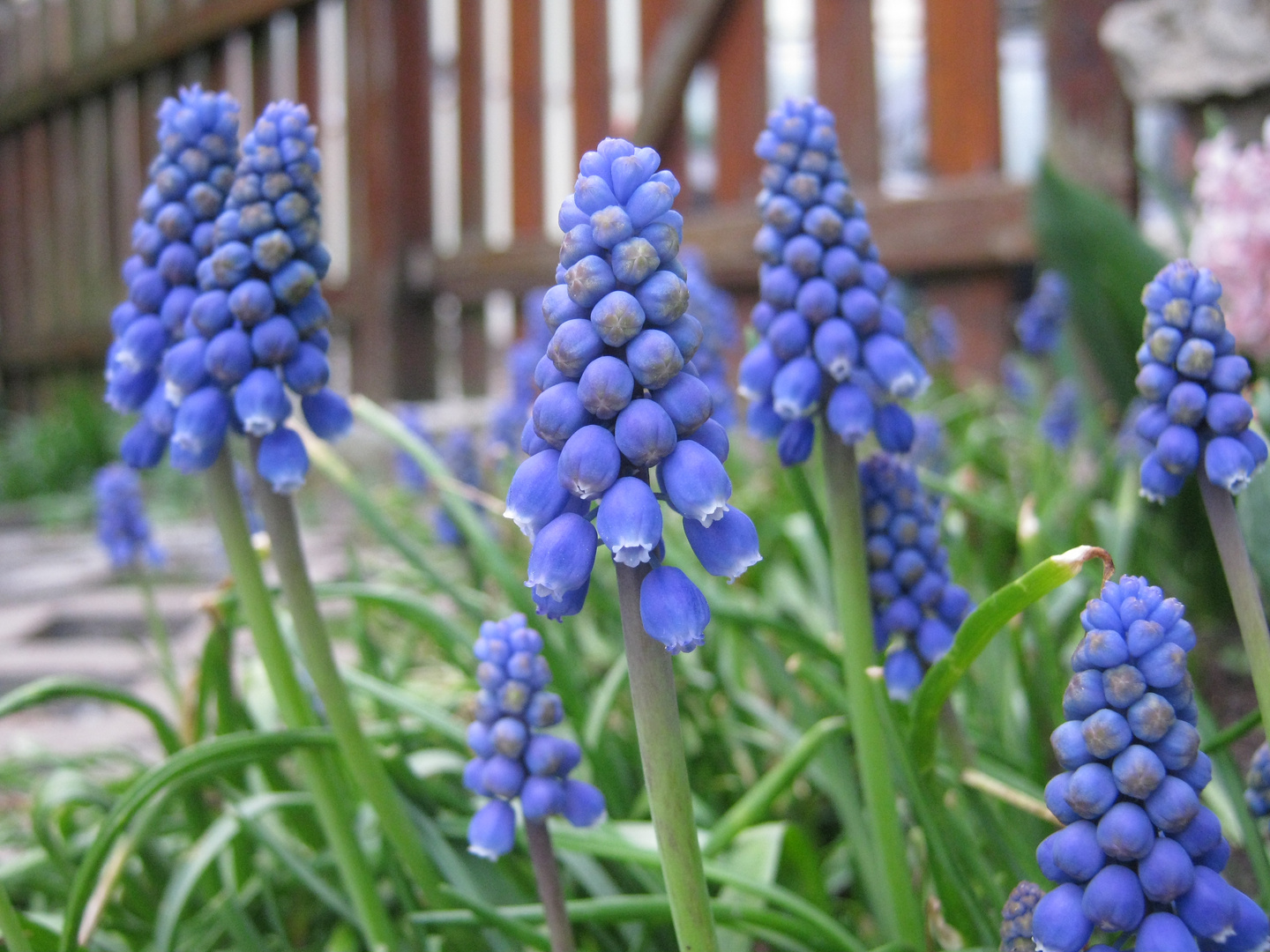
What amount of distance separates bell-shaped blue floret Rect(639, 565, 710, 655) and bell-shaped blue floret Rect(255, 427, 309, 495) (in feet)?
2.23

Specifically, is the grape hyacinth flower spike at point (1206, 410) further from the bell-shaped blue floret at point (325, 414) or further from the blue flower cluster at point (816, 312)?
the bell-shaped blue floret at point (325, 414)

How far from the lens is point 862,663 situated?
4.89 ft

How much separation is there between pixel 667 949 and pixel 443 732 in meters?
0.54

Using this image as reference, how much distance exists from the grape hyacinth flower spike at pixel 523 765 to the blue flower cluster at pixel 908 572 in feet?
1.66

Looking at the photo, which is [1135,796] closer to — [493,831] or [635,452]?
[635,452]

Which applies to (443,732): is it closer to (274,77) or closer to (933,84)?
(933,84)

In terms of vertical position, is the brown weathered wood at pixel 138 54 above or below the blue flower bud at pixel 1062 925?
above

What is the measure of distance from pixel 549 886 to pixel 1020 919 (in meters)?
0.58

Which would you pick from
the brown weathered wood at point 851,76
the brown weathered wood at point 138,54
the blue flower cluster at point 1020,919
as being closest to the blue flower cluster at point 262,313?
the blue flower cluster at point 1020,919

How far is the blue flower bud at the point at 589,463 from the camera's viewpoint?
96 cm

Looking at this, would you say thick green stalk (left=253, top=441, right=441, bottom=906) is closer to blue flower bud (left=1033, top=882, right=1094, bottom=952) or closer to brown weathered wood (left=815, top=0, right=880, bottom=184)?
blue flower bud (left=1033, top=882, right=1094, bottom=952)

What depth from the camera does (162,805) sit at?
5.84 feet

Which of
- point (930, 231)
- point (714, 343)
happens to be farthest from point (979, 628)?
point (930, 231)

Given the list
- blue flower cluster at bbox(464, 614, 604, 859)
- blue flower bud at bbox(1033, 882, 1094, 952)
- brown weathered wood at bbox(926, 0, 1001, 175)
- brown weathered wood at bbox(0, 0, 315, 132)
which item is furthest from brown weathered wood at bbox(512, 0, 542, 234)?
blue flower bud at bbox(1033, 882, 1094, 952)
